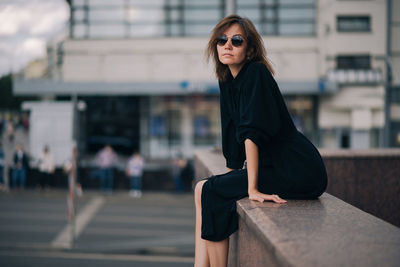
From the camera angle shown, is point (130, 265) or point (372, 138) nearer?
point (130, 265)

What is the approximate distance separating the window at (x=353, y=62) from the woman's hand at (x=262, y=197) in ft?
73.2

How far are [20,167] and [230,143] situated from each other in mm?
17648

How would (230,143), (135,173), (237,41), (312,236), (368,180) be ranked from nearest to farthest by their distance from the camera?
(312,236) → (237,41) → (230,143) → (368,180) → (135,173)

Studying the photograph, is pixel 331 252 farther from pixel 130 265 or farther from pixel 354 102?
pixel 354 102

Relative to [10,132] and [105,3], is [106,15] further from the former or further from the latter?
[10,132]

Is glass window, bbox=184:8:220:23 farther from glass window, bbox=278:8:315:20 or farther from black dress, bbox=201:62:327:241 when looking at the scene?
black dress, bbox=201:62:327:241

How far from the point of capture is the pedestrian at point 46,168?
62.4ft

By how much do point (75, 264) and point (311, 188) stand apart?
7021mm

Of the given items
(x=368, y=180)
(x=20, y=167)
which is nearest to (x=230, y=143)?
(x=368, y=180)

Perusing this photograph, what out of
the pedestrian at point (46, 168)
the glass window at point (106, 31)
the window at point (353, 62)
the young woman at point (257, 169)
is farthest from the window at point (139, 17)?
the young woman at point (257, 169)

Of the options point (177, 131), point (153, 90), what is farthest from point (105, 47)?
point (177, 131)

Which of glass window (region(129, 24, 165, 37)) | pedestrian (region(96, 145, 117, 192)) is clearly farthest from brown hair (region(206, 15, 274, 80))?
glass window (region(129, 24, 165, 37))

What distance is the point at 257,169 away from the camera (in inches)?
101

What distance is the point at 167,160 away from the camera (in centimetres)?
2380
